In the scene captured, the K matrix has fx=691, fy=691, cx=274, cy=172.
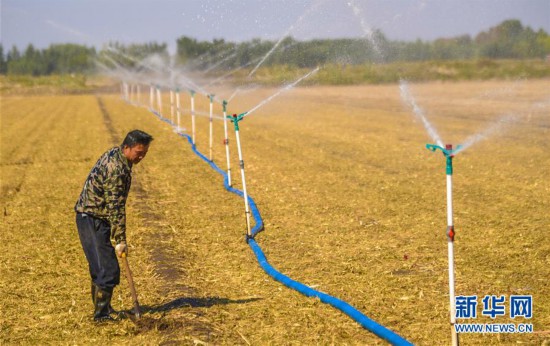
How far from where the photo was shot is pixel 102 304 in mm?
6883

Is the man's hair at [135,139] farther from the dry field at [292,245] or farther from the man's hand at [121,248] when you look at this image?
the dry field at [292,245]

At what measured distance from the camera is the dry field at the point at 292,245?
22.2 feet

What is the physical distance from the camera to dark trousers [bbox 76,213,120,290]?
6723mm

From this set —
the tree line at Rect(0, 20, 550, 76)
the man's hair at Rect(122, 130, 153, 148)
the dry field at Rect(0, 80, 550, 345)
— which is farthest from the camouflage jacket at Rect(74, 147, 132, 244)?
the tree line at Rect(0, 20, 550, 76)

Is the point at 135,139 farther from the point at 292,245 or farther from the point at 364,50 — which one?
the point at 364,50

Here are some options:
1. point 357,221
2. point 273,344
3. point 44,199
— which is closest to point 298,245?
point 357,221

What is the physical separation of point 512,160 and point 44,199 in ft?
36.7

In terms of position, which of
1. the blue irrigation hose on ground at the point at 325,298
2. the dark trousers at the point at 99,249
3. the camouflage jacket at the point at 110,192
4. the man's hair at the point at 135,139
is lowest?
the blue irrigation hose on ground at the point at 325,298

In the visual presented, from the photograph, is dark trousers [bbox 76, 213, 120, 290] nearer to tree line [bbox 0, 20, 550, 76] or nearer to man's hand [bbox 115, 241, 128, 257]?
man's hand [bbox 115, 241, 128, 257]

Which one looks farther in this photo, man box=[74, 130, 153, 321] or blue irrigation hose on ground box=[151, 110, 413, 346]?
man box=[74, 130, 153, 321]

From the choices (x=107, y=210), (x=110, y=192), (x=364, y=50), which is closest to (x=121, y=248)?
(x=107, y=210)

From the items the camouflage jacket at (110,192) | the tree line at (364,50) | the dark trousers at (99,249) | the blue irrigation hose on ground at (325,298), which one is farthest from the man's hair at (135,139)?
the tree line at (364,50)

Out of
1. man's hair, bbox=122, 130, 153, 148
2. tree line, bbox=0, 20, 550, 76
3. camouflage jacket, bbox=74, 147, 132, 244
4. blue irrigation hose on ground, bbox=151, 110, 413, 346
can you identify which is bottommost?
blue irrigation hose on ground, bbox=151, 110, 413, 346

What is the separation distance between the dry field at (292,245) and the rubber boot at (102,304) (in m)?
0.14
